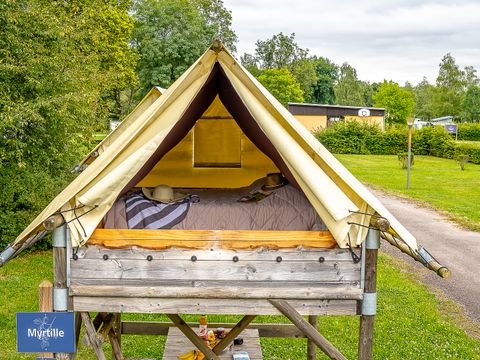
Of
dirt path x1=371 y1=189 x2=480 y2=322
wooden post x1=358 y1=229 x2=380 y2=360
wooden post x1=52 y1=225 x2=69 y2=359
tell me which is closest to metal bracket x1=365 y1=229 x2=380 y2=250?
wooden post x1=358 y1=229 x2=380 y2=360

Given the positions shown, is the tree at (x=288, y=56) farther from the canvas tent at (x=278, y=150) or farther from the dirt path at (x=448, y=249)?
the canvas tent at (x=278, y=150)

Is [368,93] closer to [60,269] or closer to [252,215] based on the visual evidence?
[252,215]

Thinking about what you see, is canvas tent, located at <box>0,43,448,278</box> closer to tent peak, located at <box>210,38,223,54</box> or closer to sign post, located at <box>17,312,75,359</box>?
tent peak, located at <box>210,38,223,54</box>

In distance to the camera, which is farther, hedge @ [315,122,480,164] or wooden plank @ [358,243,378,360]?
hedge @ [315,122,480,164]

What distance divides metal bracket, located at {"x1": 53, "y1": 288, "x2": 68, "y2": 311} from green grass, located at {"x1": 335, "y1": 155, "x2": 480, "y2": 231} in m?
13.9

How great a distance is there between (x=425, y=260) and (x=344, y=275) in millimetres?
578

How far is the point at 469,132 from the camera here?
4716 cm

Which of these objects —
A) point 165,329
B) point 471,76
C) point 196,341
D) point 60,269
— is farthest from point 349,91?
point 60,269

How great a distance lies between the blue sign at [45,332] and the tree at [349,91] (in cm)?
7644

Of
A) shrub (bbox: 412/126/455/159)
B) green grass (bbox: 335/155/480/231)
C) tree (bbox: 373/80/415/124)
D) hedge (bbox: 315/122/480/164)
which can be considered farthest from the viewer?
tree (bbox: 373/80/415/124)

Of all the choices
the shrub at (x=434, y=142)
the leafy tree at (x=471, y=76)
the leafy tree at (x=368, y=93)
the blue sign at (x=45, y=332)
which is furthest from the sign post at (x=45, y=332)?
the leafy tree at (x=368, y=93)

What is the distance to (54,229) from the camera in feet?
13.8

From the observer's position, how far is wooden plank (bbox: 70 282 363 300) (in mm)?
4266

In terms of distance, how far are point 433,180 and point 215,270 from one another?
24.2 m
